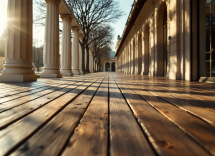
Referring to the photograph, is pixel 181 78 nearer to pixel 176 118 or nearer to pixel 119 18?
pixel 176 118

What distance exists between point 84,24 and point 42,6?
5733mm

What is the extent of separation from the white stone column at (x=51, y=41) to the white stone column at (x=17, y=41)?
12.5 feet

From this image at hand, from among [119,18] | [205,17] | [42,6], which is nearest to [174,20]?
[205,17]

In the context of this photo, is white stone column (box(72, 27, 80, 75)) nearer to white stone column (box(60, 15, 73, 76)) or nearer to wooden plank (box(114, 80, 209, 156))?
white stone column (box(60, 15, 73, 76))

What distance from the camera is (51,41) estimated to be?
1067 centimetres

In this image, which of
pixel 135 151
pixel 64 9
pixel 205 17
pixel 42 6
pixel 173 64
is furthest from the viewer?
pixel 42 6

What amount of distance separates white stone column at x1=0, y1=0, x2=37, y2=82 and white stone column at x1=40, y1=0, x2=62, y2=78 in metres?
3.80

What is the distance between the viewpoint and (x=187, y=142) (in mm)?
1076

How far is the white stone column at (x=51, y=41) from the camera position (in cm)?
1043

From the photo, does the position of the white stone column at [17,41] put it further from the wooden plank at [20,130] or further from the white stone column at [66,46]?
the white stone column at [66,46]

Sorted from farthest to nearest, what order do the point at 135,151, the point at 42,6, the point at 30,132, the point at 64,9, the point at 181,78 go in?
1. the point at 42,6
2. the point at 64,9
3. the point at 181,78
4. the point at 30,132
5. the point at 135,151

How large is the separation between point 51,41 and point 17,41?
14.1 ft

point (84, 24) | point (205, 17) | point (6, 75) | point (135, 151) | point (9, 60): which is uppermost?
point (84, 24)

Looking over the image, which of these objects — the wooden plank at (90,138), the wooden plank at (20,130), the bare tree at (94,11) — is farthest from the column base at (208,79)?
the bare tree at (94,11)
